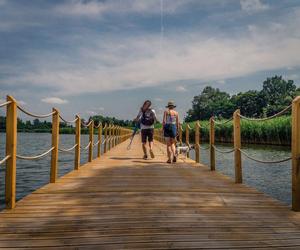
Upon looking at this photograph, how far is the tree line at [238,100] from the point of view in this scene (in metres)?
108

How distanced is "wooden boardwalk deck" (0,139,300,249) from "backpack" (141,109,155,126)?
481 cm

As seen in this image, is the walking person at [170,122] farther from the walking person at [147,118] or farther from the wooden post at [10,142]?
the wooden post at [10,142]

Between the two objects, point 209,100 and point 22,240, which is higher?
point 209,100

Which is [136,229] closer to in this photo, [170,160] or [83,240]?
[83,240]

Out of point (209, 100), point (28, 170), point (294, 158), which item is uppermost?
point (209, 100)

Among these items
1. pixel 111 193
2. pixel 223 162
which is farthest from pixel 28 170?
pixel 111 193

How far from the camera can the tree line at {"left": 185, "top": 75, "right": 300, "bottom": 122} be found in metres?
108

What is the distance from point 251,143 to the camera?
38.5 m

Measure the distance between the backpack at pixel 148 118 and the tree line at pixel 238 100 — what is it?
323ft

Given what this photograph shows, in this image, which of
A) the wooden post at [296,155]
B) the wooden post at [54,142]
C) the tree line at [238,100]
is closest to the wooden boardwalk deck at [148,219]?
the wooden post at [296,155]

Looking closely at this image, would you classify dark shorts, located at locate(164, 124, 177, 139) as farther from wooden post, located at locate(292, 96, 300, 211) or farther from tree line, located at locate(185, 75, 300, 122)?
tree line, located at locate(185, 75, 300, 122)

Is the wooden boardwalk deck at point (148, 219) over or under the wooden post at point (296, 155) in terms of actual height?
under

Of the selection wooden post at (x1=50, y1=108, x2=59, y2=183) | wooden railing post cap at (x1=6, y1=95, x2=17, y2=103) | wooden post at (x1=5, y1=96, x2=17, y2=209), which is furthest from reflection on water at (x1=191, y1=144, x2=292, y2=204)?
wooden railing post cap at (x1=6, y1=95, x2=17, y2=103)

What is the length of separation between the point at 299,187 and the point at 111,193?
2809 millimetres
